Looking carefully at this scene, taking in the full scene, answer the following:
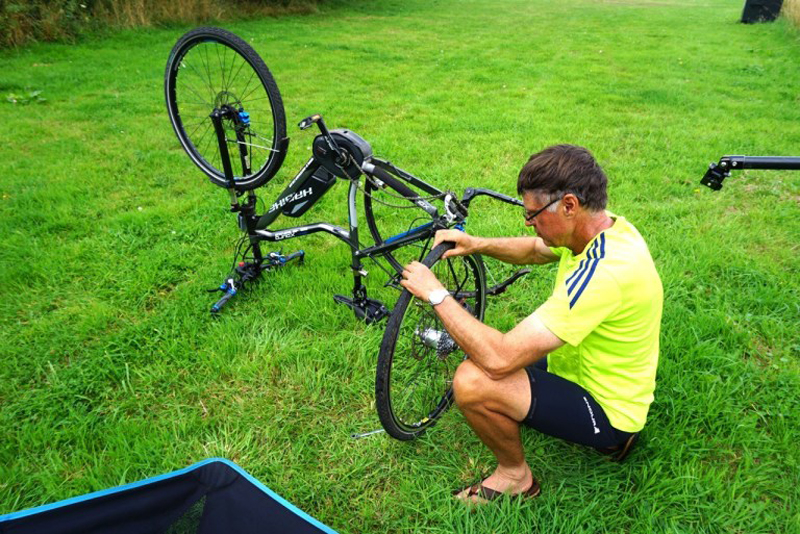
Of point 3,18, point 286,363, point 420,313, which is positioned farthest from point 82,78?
point 420,313

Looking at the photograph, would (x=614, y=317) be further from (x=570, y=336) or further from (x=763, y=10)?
(x=763, y=10)

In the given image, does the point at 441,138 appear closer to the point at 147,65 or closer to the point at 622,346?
the point at 622,346

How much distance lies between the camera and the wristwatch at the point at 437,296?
190 cm

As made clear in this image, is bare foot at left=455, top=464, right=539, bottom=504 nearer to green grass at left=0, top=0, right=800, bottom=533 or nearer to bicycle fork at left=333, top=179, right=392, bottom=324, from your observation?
green grass at left=0, top=0, right=800, bottom=533

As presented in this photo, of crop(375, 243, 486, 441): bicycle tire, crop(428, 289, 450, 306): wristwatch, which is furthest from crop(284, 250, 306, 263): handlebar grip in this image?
crop(428, 289, 450, 306): wristwatch

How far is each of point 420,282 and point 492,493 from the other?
39.4 inches

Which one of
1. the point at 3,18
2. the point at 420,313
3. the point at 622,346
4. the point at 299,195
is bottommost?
the point at 420,313

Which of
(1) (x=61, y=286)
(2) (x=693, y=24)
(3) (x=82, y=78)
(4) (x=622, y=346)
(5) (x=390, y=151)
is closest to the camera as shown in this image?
(4) (x=622, y=346)

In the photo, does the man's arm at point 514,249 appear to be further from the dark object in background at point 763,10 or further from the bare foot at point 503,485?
the dark object in background at point 763,10

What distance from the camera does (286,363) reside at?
9.36ft

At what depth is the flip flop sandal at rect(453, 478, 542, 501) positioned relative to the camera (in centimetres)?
206

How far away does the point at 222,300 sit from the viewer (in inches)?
127

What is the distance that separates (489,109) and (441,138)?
1523mm

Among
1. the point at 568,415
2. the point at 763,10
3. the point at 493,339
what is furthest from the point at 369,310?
the point at 763,10
